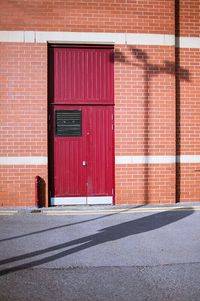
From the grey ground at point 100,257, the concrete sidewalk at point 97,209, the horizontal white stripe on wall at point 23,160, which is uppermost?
the horizontal white stripe on wall at point 23,160

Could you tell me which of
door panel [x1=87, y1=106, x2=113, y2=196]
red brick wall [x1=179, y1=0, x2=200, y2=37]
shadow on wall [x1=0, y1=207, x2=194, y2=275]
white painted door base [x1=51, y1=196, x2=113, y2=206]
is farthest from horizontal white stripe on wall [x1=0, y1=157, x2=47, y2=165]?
red brick wall [x1=179, y1=0, x2=200, y2=37]

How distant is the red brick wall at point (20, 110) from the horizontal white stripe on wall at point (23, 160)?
0.32 feet

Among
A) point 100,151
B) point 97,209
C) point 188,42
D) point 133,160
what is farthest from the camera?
point 188,42

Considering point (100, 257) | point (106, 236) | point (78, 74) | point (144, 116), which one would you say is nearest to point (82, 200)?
point (144, 116)

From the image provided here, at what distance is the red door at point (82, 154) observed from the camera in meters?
8.81

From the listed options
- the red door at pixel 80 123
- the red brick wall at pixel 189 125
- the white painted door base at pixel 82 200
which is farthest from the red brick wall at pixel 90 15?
the white painted door base at pixel 82 200

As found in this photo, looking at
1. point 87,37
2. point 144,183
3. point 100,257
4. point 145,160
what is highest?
point 87,37

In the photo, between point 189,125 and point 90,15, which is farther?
point 189,125

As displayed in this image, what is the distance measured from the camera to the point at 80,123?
8828mm

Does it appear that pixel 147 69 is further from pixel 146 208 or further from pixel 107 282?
pixel 107 282

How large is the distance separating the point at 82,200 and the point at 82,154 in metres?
1.19

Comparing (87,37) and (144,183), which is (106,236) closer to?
(144,183)

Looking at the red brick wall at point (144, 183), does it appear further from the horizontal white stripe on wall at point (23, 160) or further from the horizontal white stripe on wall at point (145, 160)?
the horizontal white stripe on wall at point (23, 160)

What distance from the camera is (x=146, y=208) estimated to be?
328 inches
